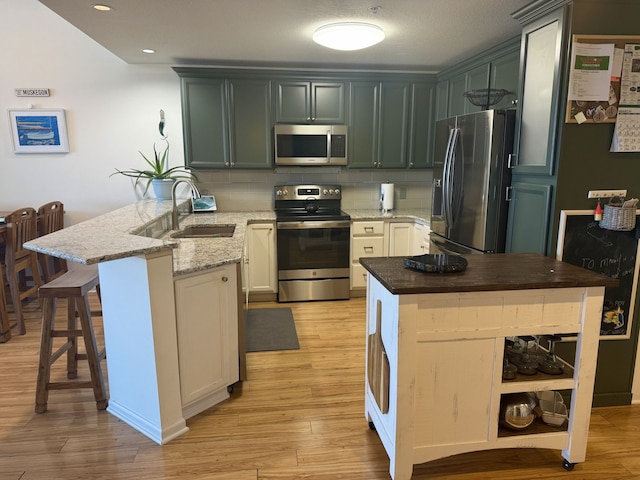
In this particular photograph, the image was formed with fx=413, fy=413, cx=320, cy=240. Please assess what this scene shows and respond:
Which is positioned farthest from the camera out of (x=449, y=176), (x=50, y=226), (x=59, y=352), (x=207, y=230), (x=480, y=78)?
(x=50, y=226)

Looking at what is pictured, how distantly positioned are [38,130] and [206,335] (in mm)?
3384

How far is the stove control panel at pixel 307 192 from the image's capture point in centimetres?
454

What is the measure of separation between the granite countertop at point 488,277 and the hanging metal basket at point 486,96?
5.11 ft

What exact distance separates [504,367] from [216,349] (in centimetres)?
155

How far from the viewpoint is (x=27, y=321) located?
149 inches

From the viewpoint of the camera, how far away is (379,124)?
14.4 feet

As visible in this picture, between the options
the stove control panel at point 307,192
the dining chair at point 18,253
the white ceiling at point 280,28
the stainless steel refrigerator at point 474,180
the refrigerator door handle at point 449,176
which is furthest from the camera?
the stove control panel at point 307,192

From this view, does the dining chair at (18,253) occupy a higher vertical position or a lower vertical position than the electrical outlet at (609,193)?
lower

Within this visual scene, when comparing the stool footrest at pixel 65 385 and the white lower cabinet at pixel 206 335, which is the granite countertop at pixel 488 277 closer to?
the white lower cabinet at pixel 206 335

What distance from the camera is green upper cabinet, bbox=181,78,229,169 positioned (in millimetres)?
4066

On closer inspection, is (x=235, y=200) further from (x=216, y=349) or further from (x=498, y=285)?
(x=498, y=285)

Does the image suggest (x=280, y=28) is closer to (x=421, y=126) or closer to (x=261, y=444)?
(x=421, y=126)

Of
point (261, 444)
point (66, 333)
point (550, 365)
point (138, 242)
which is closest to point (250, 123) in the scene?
point (138, 242)

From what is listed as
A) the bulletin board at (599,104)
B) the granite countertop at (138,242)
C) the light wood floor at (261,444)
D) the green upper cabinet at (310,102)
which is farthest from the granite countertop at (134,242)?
the bulletin board at (599,104)
